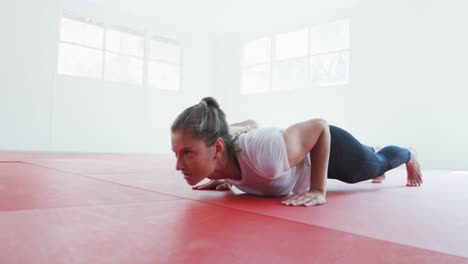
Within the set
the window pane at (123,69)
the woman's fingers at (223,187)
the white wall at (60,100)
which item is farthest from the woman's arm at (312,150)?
the window pane at (123,69)

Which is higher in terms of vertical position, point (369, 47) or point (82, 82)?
point (369, 47)

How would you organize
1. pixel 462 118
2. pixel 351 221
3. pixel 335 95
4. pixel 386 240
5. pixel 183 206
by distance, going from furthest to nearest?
1. pixel 335 95
2. pixel 462 118
3. pixel 183 206
4. pixel 351 221
5. pixel 386 240

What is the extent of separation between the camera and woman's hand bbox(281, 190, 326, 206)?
1989 mm

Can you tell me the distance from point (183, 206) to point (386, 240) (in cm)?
94

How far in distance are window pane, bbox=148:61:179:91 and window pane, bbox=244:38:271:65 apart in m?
2.16

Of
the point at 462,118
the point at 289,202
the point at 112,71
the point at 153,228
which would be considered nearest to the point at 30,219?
the point at 153,228

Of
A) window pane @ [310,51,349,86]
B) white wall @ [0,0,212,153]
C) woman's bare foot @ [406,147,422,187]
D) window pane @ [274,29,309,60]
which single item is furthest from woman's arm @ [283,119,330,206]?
window pane @ [274,29,309,60]

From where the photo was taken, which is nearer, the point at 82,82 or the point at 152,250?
the point at 152,250

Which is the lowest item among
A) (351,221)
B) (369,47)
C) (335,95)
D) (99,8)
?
(351,221)

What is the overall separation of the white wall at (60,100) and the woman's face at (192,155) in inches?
307

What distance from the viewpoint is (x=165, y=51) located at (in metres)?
11.2

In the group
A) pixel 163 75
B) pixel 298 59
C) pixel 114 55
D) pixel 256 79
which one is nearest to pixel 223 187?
pixel 298 59

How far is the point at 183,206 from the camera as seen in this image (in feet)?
6.09

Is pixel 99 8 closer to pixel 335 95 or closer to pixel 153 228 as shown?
pixel 335 95
